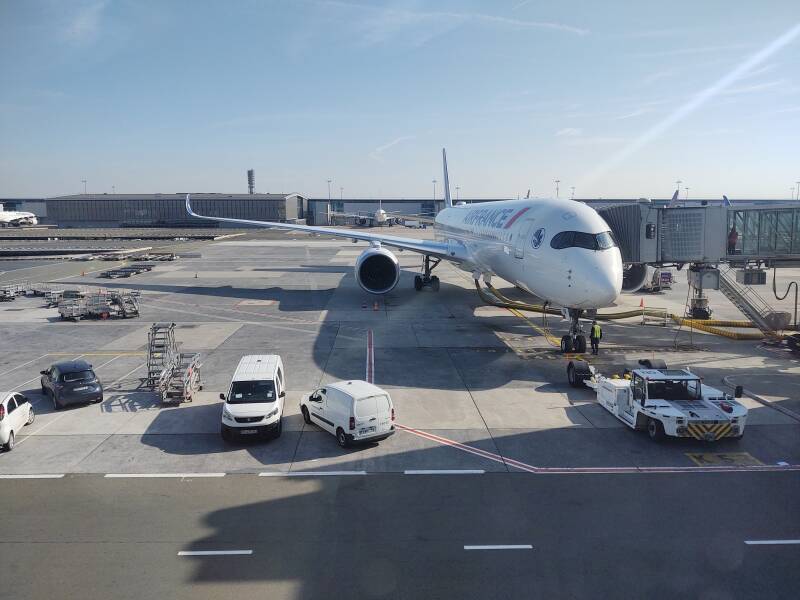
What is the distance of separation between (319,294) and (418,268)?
1904 centimetres

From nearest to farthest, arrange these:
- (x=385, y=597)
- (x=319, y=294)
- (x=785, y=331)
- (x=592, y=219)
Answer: (x=385, y=597), (x=592, y=219), (x=785, y=331), (x=319, y=294)

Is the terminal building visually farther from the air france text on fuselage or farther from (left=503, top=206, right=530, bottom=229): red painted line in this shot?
(left=503, top=206, right=530, bottom=229): red painted line

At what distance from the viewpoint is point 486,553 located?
1066cm

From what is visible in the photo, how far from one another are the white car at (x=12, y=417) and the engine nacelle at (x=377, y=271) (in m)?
20.8

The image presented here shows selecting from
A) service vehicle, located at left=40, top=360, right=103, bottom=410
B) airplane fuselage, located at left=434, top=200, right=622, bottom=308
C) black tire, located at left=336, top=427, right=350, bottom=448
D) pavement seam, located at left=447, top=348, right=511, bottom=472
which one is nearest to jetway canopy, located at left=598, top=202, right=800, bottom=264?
airplane fuselage, located at left=434, top=200, right=622, bottom=308

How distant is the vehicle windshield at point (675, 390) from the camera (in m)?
16.8

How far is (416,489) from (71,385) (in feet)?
39.0

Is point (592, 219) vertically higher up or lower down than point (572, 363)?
higher up

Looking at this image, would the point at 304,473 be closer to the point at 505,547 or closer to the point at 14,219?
the point at 505,547

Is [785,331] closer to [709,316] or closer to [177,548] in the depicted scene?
[709,316]

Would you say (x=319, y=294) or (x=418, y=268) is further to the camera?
(x=418, y=268)

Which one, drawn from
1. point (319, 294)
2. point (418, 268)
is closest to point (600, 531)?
point (319, 294)

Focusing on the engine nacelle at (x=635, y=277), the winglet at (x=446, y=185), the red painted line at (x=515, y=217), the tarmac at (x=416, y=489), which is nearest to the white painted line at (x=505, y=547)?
the tarmac at (x=416, y=489)

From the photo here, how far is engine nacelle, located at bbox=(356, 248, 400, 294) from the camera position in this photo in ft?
117
